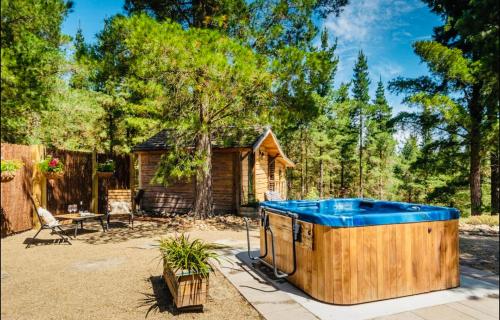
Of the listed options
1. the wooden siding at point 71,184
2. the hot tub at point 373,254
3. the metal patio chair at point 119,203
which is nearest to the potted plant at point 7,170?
the hot tub at point 373,254

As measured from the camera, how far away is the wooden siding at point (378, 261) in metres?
3.89

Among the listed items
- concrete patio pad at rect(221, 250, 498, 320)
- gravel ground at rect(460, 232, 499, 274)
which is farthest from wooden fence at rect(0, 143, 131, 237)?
gravel ground at rect(460, 232, 499, 274)

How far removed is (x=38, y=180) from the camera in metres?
9.14

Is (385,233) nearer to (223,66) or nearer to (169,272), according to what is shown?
(169,272)

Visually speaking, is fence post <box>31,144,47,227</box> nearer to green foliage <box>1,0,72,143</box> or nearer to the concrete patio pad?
the concrete patio pad

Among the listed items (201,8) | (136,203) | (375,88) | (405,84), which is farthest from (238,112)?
(375,88)

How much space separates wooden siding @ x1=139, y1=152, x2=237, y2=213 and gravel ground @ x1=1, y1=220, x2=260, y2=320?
5501 mm

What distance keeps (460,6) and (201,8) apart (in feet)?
33.7

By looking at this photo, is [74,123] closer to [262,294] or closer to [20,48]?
[262,294]

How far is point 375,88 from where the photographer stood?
1177 inches

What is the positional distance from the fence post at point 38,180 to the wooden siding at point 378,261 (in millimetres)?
7997

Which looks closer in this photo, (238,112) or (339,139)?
(238,112)

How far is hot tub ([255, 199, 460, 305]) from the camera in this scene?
12.8 feet

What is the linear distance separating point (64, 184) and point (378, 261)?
1003 cm
